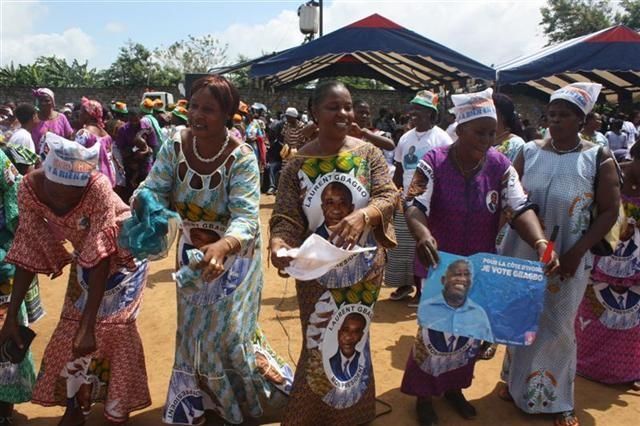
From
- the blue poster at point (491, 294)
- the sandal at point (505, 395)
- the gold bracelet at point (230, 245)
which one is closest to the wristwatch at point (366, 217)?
the blue poster at point (491, 294)

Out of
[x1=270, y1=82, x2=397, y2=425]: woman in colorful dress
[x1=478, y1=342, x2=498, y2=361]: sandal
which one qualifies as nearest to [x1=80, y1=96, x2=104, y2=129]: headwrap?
[x1=270, y1=82, x2=397, y2=425]: woman in colorful dress

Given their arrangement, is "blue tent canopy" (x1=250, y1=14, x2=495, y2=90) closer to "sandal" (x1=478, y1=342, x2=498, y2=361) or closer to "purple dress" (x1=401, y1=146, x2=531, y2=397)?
"sandal" (x1=478, y1=342, x2=498, y2=361)

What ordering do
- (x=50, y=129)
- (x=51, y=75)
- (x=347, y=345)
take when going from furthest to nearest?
(x=51, y=75) → (x=50, y=129) → (x=347, y=345)

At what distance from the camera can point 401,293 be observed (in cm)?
588

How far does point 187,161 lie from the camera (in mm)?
2850

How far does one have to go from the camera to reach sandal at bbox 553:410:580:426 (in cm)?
332

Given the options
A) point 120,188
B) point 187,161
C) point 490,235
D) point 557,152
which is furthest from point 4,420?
point 120,188

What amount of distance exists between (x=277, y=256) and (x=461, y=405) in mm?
1776

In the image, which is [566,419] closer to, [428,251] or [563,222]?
[563,222]

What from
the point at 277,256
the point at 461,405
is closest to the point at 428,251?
the point at 277,256

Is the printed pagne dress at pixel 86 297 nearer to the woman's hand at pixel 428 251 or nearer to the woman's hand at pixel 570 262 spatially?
the woman's hand at pixel 428 251

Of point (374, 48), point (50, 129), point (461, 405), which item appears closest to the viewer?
point (461, 405)

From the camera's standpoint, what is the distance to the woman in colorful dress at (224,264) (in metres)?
2.77

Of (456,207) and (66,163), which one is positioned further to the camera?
(456,207)
